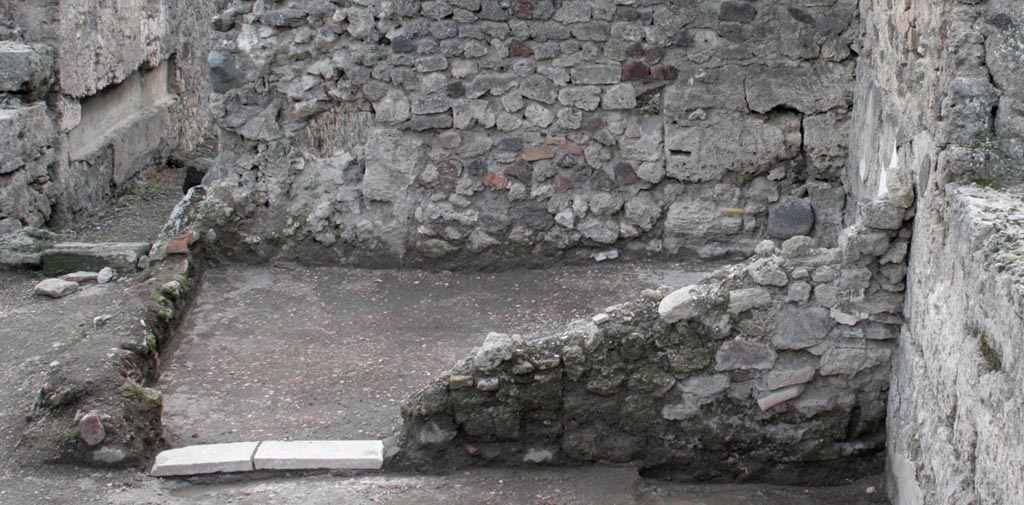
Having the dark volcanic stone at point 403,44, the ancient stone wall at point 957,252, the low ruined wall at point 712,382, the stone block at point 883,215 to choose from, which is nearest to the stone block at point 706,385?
the low ruined wall at point 712,382

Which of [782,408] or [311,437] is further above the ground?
[782,408]

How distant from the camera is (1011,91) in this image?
3844mm

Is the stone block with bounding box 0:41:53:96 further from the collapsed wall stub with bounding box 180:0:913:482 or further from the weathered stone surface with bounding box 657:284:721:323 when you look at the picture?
the weathered stone surface with bounding box 657:284:721:323

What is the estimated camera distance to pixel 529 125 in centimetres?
680

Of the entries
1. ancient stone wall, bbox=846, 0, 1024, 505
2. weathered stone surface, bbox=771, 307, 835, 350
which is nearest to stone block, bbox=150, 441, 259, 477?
weathered stone surface, bbox=771, 307, 835, 350

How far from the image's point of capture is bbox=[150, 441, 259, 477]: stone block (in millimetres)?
4723

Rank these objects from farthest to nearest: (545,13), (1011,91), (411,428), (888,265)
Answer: (545,13)
(411,428)
(888,265)
(1011,91)

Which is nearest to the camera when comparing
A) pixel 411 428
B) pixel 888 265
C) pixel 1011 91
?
pixel 1011 91

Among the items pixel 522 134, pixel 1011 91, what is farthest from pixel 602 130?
pixel 1011 91

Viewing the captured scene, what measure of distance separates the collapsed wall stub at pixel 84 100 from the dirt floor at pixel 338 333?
1.66 meters

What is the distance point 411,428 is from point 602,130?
8.53 ft

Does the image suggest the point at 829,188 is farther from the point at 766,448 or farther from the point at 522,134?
the point at 766,448

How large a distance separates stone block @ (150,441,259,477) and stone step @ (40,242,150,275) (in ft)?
7.30

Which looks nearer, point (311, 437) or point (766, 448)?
point (766, 448)
